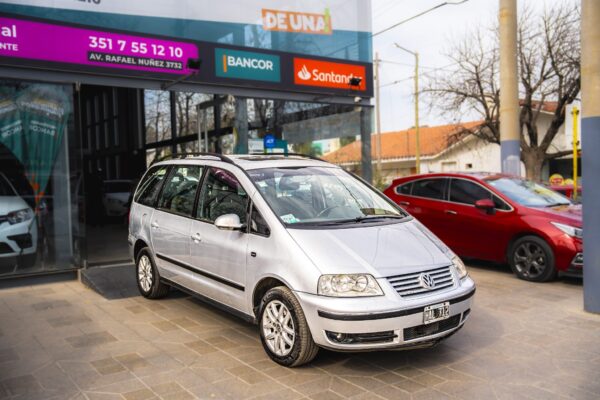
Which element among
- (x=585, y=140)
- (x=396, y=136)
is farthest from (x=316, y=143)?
(x=396, y=136)

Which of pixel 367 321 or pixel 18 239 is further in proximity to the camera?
pixel 18 239

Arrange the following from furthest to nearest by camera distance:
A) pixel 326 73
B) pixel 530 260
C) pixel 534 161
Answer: pixel 534 161 → pixel 326 73 → pixel 530 260

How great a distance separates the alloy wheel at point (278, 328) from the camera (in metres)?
4.13

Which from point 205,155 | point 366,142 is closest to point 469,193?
point 366,142

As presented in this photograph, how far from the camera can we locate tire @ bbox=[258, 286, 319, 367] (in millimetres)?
4016

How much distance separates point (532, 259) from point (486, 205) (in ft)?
3.19

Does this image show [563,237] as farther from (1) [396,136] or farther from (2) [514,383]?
(1) [396,136]

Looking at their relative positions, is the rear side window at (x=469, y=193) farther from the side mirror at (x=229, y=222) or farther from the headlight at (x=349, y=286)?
the side mirror at (x=229, y=222)

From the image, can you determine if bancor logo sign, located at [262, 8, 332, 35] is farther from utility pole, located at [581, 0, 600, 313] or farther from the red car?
utility pole, located at [581, 0, 600, 313]

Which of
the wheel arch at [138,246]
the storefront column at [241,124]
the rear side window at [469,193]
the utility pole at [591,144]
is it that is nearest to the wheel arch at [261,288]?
the wheel arch at [138,246]

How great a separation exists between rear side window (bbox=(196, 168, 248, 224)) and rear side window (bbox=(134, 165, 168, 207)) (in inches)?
46.5

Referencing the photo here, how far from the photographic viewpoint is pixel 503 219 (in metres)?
7.64

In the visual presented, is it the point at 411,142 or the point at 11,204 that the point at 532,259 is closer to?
the point at 11,204

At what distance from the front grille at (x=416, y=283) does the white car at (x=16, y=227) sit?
5788 millimetres
